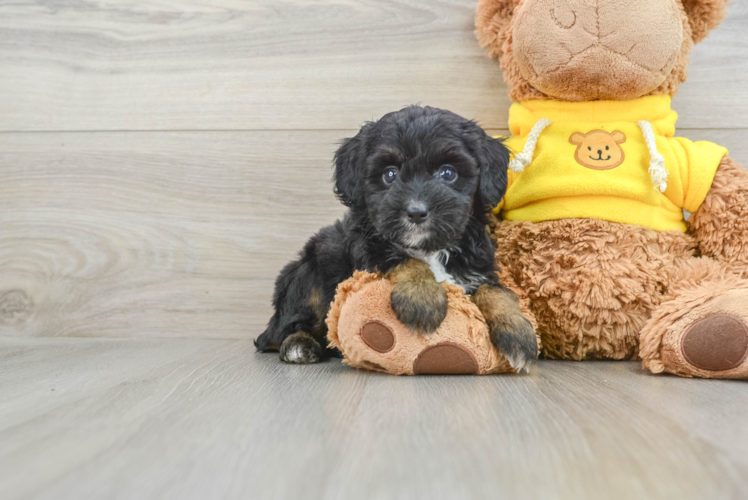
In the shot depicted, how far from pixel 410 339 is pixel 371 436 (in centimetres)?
49

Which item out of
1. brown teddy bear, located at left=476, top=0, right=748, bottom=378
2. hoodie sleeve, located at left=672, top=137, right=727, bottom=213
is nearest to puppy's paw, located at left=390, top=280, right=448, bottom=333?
brown teddy bear, located at left=476, top=0, right=748, bottom=378

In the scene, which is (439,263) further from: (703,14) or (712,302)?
(703,14)

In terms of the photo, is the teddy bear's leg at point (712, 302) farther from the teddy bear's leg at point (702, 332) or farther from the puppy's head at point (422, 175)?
the puppy's head at point (422, 175)

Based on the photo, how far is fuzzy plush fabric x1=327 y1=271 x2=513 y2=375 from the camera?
4.78ft

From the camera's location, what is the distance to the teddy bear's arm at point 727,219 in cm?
170

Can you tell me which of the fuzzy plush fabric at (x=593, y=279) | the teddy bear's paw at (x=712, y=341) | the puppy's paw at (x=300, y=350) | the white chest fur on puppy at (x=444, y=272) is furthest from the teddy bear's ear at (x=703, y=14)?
the puppy's paw at (x=300, y=350)

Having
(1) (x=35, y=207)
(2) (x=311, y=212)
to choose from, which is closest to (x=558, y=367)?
(2) (x=311, y=212)

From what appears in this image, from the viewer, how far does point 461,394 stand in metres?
Result: 1.27

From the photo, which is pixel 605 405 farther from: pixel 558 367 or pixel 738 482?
pixel 558 367

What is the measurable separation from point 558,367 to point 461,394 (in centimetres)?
51

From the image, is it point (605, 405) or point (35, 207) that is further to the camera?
point (35, 207)

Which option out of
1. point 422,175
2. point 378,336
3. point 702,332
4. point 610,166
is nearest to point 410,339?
point 378,336

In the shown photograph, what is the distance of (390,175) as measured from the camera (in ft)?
5.12

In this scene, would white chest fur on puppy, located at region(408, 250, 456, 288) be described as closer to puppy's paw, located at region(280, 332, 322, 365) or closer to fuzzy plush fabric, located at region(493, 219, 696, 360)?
fuzzy plush fabric, located at region(493, 219, 696, 360)
